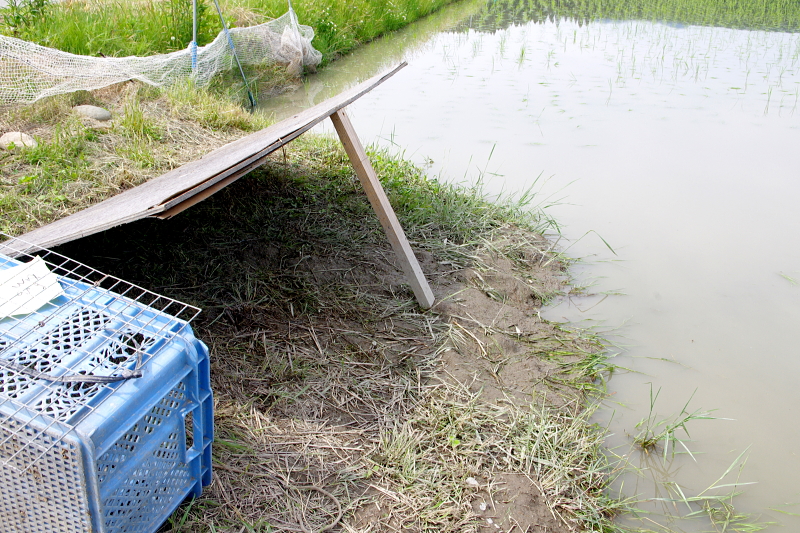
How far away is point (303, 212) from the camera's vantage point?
144 inches

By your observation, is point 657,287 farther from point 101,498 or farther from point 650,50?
point 650,50

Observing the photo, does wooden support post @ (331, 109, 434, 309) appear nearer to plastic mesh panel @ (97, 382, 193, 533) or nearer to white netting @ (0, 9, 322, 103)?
plastic mesh panel @ (97, 382, 193, 533)

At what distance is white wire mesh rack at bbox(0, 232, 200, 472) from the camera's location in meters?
1.20

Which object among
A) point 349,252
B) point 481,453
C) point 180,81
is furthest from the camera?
point 180,81

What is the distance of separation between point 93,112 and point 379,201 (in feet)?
9.26

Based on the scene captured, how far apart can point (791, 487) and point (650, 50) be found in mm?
7809

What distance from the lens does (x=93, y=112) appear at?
427 cm

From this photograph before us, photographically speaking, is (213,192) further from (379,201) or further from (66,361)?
(379,201)

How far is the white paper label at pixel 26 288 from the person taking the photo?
144cm

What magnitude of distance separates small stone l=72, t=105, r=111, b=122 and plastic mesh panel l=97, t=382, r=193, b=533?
354 centimetres

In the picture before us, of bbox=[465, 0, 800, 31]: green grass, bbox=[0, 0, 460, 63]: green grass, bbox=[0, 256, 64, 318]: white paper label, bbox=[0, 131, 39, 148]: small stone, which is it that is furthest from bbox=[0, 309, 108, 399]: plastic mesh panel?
bbox=[465, 0, 800, 31]: green grass

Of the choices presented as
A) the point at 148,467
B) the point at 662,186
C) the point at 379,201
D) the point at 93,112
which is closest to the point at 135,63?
the point at 93,112

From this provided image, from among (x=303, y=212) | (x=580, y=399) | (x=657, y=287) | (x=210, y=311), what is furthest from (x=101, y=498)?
(x=657, y=287)

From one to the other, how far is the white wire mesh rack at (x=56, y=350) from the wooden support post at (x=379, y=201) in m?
1.41
